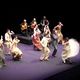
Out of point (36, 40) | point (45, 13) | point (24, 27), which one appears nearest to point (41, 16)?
point (45, 13)

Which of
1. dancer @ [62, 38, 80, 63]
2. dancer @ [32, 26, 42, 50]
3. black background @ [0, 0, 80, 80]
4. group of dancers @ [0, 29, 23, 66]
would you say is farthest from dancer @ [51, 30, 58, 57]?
black background @ [0, 0, 80, 80]

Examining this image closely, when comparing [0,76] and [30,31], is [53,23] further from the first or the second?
[0,76]

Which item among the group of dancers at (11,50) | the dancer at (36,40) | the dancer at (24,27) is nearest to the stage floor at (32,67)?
the group of dancers at (11,50)

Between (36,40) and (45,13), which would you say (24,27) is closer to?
(36,40)

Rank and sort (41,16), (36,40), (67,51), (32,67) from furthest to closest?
(41,16)
(36,40)
(67,51)
(32,67)

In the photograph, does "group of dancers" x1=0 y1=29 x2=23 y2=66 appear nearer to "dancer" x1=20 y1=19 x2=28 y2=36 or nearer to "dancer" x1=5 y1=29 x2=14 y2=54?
"dancer" x1=5 y1=29 x2=14 y2=54

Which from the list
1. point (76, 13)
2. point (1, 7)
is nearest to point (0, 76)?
point (1, 7)

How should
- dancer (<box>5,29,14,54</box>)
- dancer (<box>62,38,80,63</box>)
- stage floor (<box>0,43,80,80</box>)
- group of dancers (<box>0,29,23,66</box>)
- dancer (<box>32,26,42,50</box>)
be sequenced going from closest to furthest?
stage floor (<box>0,43,80,80</box>), group of dancers (<box>0,29,23,66</box>), dancer (<box>62,38,80,63</box>), dancer (<box>5,29,14,54</box>), dancer (<box>32,26,42,50</box>)

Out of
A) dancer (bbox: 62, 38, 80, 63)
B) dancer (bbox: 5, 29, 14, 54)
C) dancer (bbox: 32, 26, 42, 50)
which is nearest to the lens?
dancer (bbox: 62, 38, 80, 63)

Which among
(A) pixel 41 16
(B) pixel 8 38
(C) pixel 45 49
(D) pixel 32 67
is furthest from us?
(A) pixel 41 16

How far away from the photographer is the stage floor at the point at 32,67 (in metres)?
10.5

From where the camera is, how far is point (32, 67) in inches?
449

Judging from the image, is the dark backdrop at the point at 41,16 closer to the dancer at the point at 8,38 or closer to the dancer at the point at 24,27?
the dancer at the point at 24,27

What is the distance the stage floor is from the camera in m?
10.5
